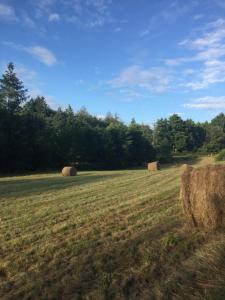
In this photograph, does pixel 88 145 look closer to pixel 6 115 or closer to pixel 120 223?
pixel 6 115

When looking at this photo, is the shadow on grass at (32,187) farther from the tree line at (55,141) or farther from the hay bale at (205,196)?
the tree line at (55,141)

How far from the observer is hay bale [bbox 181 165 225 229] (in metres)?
8.16

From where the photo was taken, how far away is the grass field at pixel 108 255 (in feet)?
16.8

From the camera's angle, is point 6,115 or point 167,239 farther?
point 6,115

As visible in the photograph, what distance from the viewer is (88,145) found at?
193 ft

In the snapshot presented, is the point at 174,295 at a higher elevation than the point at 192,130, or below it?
below

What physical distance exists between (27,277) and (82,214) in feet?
16.2

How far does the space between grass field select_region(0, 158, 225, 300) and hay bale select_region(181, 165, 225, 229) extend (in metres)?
0.37

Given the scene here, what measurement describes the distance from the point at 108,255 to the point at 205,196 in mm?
2782

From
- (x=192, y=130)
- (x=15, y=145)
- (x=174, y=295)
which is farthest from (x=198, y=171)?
(x=192, y=130)

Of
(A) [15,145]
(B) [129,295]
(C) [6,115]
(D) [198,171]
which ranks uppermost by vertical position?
(C) [6,115]

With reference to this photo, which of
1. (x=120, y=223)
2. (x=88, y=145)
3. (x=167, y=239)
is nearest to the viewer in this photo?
(x=167, y=239)

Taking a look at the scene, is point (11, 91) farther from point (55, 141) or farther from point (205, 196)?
point (205, 196)

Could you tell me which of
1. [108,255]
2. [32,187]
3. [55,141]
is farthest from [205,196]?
[55,141]
